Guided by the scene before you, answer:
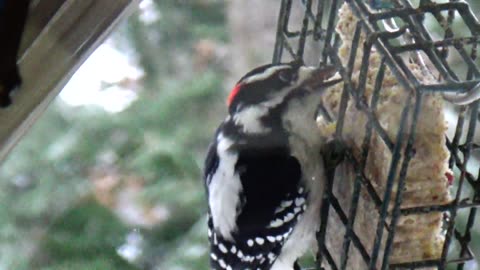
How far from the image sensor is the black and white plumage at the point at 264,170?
47.8 inches

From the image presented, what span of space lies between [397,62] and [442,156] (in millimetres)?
157

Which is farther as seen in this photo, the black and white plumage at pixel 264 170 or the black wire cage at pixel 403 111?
the black and white plumage at pixel 264 170

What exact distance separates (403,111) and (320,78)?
0.19m

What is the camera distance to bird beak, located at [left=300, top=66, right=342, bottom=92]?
1.17 m

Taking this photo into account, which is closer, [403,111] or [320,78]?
[403,111]

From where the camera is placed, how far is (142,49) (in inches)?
67.8

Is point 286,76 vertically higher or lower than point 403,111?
higher

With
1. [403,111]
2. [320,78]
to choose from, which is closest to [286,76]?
[320,78]

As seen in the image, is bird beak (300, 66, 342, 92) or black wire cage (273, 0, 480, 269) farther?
bird beak (300, 66, 342, 92)

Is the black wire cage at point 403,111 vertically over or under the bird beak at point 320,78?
under

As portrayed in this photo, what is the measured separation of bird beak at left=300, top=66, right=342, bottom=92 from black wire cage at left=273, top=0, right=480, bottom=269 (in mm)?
14

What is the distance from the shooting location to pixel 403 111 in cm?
102

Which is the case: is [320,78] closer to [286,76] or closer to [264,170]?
[286,76]

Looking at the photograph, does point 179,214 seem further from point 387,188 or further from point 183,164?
point 387,188
